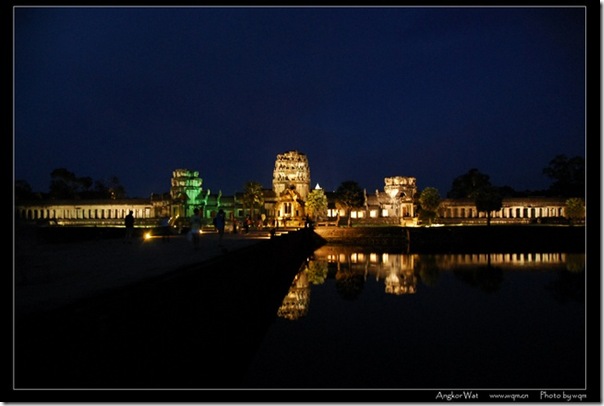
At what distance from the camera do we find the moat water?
10891 millimetres

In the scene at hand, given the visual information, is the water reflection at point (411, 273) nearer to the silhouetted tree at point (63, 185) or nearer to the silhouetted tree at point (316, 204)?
the silhouetted tree at point (316, 204)

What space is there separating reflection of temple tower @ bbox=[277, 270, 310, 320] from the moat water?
5cm

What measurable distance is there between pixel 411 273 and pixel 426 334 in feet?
48.6

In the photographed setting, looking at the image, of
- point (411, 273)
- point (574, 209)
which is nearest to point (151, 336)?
point (411, 273)

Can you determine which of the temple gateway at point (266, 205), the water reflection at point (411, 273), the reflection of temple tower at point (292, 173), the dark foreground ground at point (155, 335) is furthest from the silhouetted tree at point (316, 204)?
the dark foreground ground at point (155, 335)

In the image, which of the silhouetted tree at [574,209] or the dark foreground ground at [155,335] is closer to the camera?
the dark foreground ground at [155,335]

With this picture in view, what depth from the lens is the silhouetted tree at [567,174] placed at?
100 meters

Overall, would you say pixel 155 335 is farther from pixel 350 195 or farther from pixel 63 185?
pixel 63 185

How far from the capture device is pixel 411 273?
28953 millimetres

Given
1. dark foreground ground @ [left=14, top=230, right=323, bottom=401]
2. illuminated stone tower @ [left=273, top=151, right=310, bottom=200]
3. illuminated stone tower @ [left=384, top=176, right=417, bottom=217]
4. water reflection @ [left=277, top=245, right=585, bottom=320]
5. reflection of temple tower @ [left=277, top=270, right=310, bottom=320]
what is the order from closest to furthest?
dark foreground ground @ [left=14, top=230, right=323, bottom=401] < reflection of temple tower @ [left=277, top=270, right=310, bottom=320] < water reflection @ [left=277, top=245, right=585, bottom=320] < illuminated stone tower @ [left=384, top=176, right=417, bottom=217] < illuminated stone tower @ [left=273, top=151, right=310, bottom=200]

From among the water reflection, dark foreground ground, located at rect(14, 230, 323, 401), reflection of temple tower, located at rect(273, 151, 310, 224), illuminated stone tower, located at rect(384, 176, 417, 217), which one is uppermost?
reflection of temple tower, located at rect(273, 151, 310, 224)

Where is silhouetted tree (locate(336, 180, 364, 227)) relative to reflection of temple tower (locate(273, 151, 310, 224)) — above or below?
below

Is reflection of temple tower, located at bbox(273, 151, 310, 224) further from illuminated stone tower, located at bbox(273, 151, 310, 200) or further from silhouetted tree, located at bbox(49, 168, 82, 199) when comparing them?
silhouetted tree, located at bbox(49, 168, 82, 199)

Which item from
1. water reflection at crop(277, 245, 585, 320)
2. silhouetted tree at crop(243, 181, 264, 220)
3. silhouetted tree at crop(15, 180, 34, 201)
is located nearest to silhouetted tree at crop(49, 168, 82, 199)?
silhouetted tree at crop(15, 180, 34, 201)
